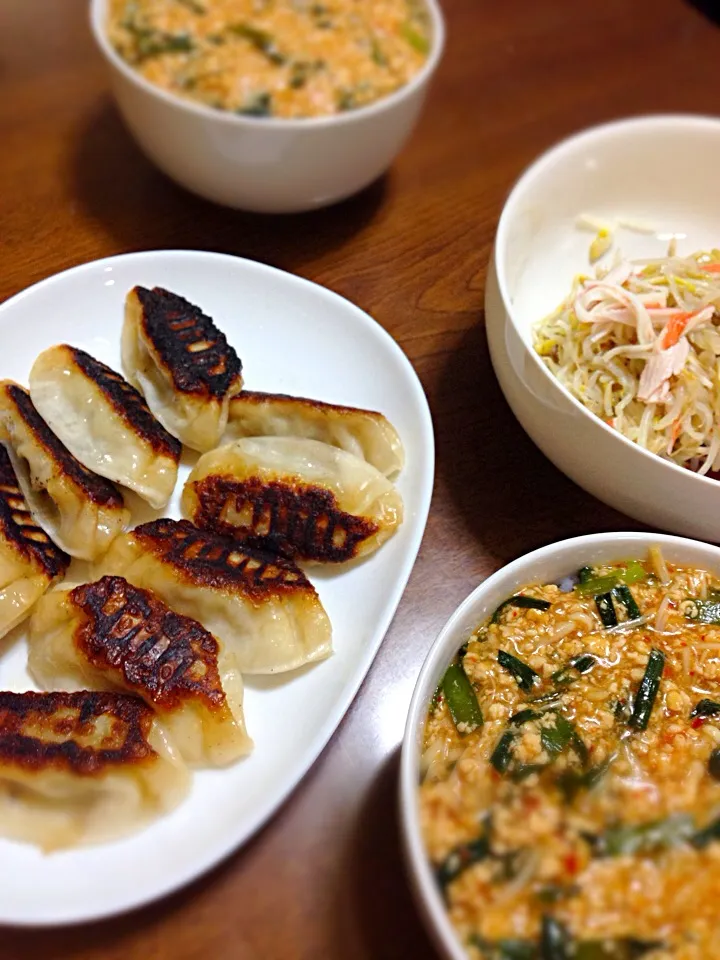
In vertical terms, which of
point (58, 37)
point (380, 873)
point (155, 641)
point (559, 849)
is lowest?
point (380, 873)

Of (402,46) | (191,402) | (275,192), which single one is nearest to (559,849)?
(191,402)

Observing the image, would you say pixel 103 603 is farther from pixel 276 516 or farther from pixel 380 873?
pixel 380 873

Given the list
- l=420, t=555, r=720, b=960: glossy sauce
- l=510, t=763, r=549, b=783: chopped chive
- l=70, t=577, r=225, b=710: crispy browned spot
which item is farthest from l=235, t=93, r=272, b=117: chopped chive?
l=510, t=763, r=549, b=783: chopped chive

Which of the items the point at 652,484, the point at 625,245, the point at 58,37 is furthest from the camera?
the point at 58,37

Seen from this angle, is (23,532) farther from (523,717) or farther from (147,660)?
(523,717)

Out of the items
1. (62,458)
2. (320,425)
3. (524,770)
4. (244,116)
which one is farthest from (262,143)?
(524,770)

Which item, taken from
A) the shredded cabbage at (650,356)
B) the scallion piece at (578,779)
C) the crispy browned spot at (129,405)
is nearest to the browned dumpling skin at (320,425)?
the crispy browned spot at (129,405)
